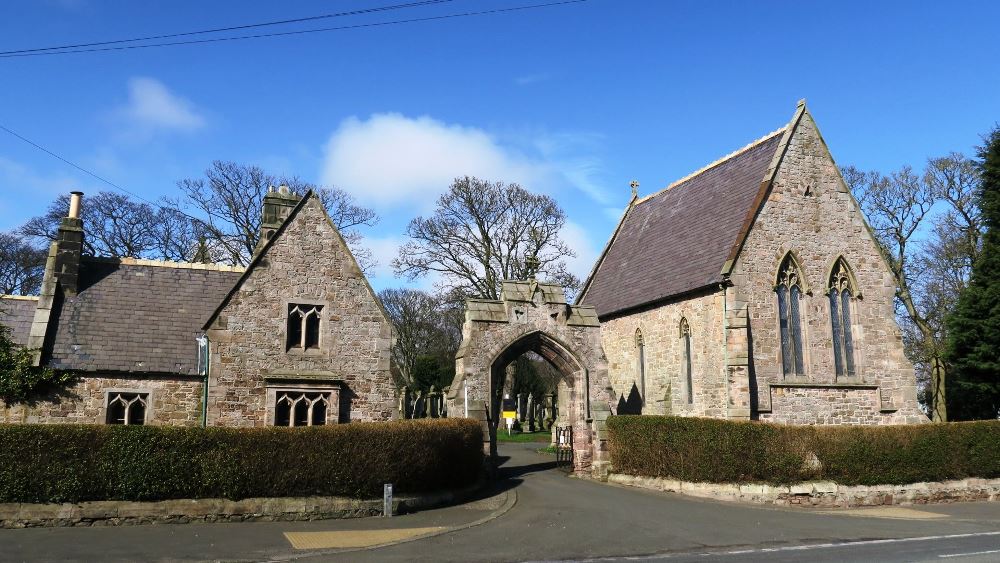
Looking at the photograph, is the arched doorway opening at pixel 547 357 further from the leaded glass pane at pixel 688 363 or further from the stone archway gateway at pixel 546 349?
the leaded glass pane at pixel 688 363

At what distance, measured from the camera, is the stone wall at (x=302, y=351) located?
1786cm

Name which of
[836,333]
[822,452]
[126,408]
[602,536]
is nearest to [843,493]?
[822,452]

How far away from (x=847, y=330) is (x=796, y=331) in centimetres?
192

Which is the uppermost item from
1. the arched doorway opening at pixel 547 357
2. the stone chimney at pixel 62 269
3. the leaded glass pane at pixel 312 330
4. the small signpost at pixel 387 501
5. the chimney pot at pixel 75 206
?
the chimney pot at pixel 75 206

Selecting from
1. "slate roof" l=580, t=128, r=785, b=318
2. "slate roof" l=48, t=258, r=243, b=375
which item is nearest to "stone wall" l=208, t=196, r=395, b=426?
"slate roof" l=48, t=258, r=243, b=375

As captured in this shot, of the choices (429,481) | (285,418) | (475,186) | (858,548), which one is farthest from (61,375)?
(475,186)

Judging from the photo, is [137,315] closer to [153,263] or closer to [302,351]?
[153,263]

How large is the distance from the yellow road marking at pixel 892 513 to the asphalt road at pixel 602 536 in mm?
23

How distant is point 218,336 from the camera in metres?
17.9

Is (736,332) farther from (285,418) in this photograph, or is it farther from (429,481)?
(285,418)

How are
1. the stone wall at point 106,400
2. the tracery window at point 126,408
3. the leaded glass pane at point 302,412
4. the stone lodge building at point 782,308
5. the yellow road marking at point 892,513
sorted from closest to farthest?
the yellow road marking at point 892,513, the stone wall at point 106,400, the tracery window at point 126,408, the leaded glass pane at point 302,412, the stone lodge building at point 782,308

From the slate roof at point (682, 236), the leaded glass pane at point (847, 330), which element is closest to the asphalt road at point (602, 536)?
the leaded glass pane at point (847, 330)

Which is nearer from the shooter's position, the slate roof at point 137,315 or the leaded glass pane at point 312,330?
the slate roof at point 137,315

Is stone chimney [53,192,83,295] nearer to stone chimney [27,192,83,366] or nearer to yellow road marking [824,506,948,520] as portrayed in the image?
stone chimney [27,192,83,366]
